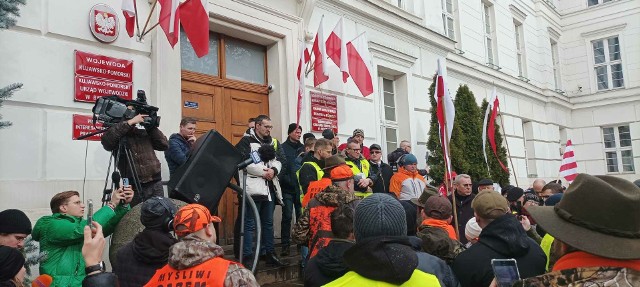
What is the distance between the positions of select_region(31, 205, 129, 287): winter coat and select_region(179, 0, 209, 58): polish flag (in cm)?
289

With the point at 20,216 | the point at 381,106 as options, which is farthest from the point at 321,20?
the point at 20,216

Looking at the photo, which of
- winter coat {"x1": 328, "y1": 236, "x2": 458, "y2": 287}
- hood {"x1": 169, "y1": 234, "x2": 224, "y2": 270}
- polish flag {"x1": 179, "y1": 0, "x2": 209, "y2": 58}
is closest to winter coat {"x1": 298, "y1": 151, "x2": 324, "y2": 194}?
polish flag {"x1": 179, "y1": 0, "x2": 209, "y2": 58}

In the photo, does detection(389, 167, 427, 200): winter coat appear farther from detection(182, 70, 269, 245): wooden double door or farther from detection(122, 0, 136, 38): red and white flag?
detection(122, 0, 136, 38): red and white flag

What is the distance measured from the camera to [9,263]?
2332mm

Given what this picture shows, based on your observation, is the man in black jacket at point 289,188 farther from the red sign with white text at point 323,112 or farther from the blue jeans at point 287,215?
the red sign with white text at point 323,112

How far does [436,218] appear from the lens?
357 cm

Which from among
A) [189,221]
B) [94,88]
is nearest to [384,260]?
[189,221]

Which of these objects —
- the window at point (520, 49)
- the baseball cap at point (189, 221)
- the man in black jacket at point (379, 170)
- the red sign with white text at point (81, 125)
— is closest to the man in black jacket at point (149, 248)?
the baseball cap at point (189, 221)

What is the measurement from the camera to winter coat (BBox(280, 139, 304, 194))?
6.62m

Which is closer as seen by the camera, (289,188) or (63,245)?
(63,245)

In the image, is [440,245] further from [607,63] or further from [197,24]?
[607,63]

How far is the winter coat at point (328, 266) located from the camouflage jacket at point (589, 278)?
4.47ft

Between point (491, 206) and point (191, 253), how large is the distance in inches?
69.0

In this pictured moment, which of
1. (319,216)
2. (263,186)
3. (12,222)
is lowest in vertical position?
(319,216)
